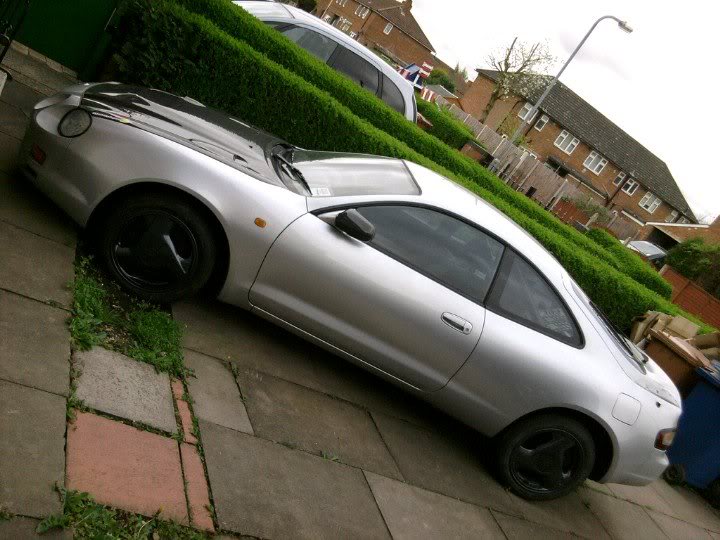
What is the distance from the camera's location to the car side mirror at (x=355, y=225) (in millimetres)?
3953

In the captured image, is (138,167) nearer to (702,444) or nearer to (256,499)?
(256,499)

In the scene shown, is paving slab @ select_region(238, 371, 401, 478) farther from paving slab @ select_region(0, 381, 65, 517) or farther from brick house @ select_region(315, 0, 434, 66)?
brick house @ select_region(315, 0, 434, 66)

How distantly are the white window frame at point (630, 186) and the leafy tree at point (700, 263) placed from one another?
27820 mm

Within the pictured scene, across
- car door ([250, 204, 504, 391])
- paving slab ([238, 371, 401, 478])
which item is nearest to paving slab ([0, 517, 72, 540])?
paving slab ([238, 371, 401, 478])

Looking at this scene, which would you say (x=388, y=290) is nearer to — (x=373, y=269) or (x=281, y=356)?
(x=373, y=269)

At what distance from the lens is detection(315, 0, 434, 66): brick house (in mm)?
79812

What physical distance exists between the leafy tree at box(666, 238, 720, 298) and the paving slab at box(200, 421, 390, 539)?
32988 millimetres

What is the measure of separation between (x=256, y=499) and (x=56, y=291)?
1.68 metres

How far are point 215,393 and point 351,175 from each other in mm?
1916

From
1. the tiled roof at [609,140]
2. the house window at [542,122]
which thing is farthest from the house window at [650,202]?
the house window at [542,122]

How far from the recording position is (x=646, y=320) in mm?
9469

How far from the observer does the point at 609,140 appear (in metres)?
62.9

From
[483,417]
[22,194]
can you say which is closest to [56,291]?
[22,194]

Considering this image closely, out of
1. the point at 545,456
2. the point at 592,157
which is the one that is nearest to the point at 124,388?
the point at 545,456
